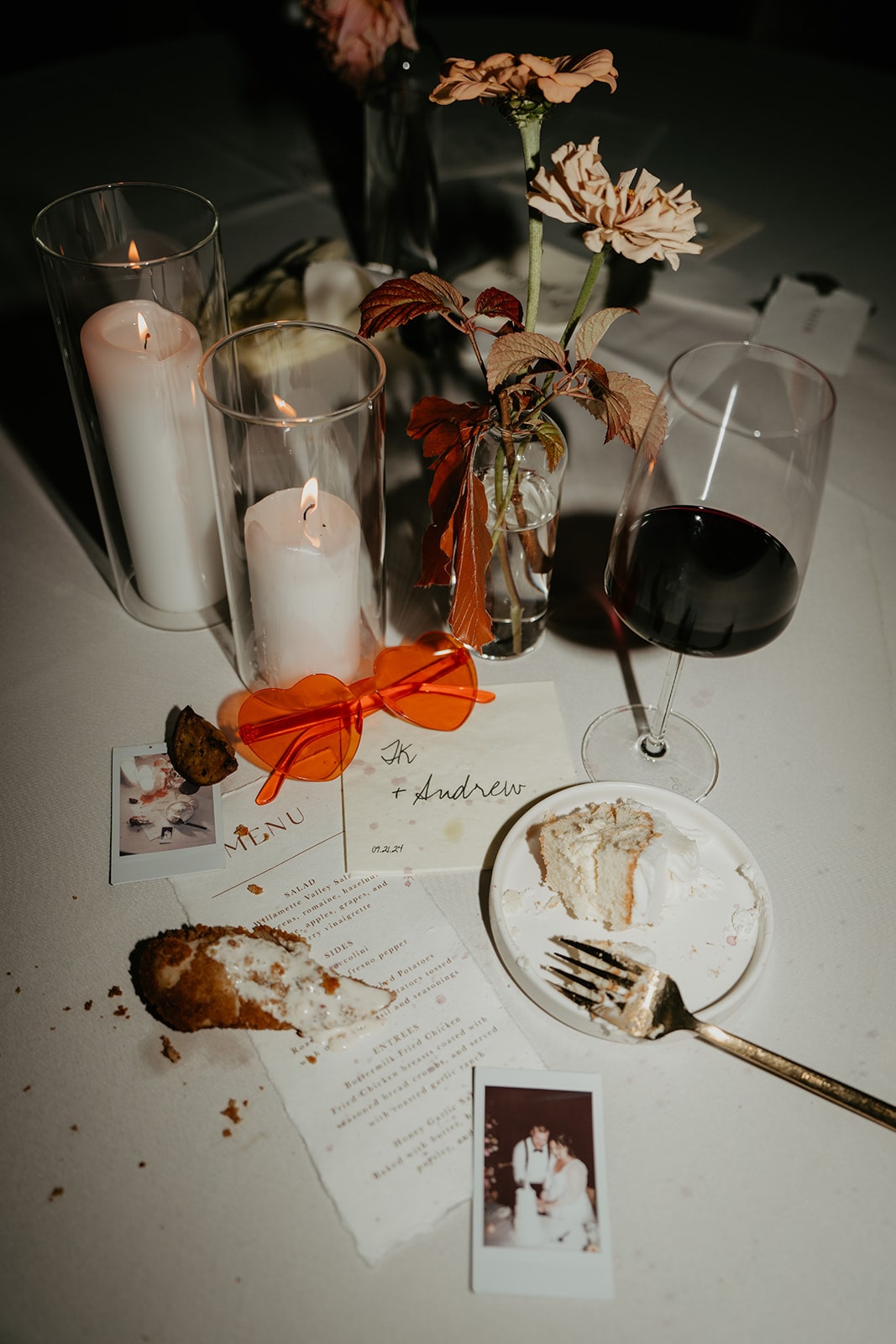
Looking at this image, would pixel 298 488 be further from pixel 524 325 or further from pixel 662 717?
pixel 662 717

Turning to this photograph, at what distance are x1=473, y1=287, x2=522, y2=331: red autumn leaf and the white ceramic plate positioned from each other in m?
0.37

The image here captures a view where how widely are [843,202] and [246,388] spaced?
46.6 inches

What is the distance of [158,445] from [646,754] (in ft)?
1.65

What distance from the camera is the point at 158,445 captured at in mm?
823

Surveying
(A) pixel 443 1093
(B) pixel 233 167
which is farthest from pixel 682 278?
(A) pixel 443 1093

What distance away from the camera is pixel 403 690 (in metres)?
0.85

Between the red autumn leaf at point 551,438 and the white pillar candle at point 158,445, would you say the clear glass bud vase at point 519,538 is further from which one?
the white pillar candle at point 158,445

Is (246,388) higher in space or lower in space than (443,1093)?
higher

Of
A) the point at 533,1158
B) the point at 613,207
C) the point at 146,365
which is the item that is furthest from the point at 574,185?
the point at 533,1158

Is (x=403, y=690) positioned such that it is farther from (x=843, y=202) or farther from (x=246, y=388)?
(x=843, y=202)

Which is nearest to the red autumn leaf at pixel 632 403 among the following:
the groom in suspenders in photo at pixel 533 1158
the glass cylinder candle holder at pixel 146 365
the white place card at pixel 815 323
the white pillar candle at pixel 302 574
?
the white pillar candle at pixel 302 574

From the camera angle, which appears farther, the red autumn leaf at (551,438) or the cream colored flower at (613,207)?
the red autumn leaf at (551,438)

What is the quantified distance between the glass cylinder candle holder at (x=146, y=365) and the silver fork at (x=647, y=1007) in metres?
0.49

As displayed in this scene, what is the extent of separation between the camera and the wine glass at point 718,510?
0.67 m
